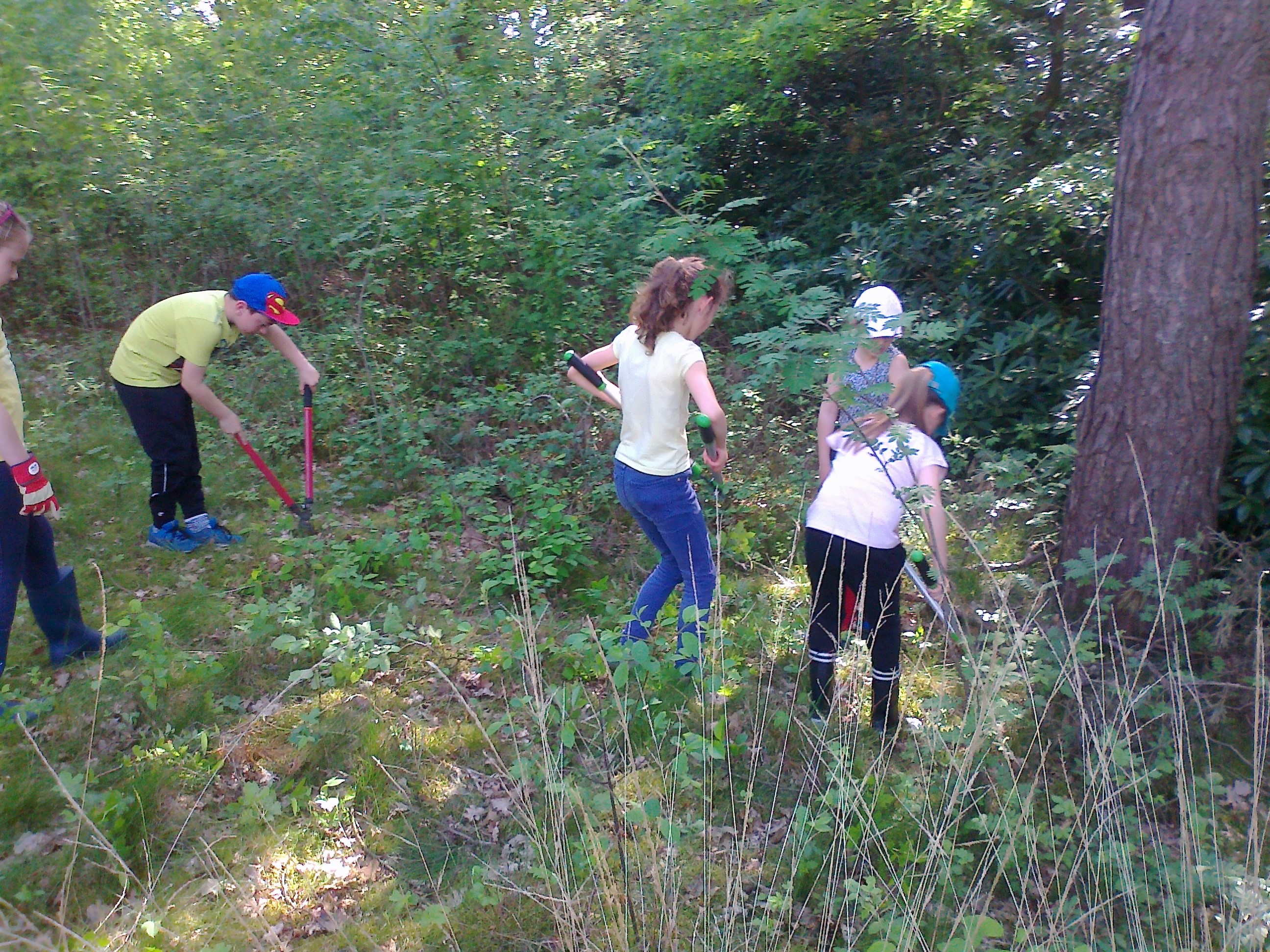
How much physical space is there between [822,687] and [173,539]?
401cm

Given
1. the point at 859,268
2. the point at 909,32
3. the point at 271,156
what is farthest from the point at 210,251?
the point at 909,32

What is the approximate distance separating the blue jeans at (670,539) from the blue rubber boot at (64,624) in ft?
8.30

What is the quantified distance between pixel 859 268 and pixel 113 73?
718 cm

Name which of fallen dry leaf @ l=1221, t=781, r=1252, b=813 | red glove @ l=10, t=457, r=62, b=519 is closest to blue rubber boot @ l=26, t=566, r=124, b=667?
red glove @ l=10, t=457, r=62, b=519

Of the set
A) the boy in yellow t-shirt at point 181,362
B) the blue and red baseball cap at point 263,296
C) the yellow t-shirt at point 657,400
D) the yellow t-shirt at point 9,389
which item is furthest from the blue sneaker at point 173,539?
the yellow t-shirt at point 657,400

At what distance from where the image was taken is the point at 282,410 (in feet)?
23.2

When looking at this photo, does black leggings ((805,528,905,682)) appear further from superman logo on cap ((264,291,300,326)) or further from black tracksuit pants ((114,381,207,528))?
black tracksuit pants ((114,381,207,528))

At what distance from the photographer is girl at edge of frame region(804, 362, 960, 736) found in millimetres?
3309

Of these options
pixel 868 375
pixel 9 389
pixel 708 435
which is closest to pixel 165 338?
pixel 9 389

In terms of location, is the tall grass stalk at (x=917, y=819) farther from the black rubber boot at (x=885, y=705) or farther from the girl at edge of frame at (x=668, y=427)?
the girl at edge of frame at (x=668, y=427)

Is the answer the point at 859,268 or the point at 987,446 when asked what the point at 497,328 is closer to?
the point at 859,268

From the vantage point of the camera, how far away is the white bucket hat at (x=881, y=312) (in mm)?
2711

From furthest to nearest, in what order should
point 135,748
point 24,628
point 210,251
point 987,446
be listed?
point 210,251 < point 987,446 < point 24,628 < point 135,748

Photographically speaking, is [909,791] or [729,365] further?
[729,365]
